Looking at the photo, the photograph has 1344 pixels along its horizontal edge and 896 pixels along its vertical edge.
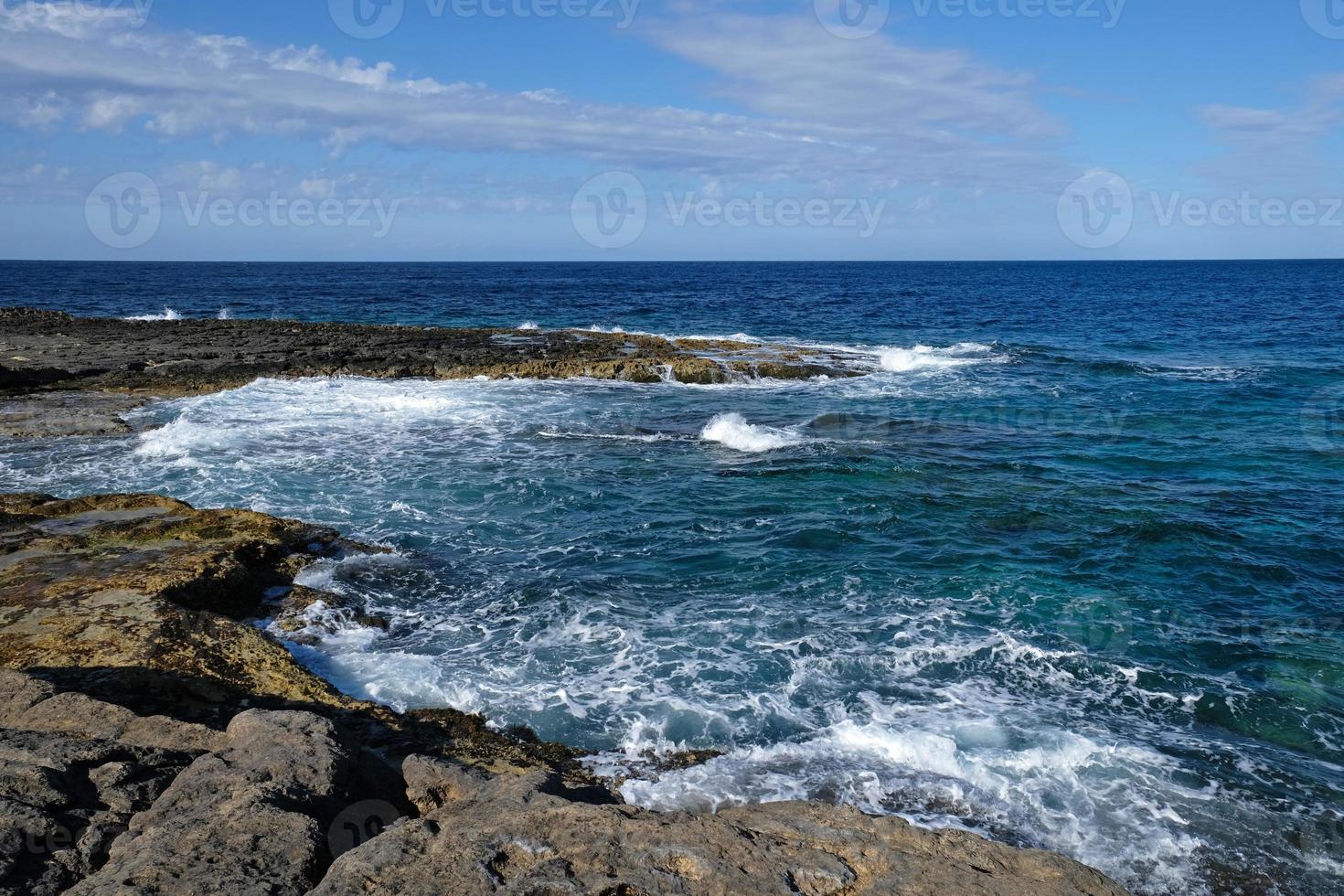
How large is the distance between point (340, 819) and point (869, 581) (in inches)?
368

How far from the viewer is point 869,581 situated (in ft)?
43.7

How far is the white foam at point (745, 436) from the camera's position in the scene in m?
21.9

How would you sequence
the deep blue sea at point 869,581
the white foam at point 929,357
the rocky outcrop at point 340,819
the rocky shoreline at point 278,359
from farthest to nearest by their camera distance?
the white foam at point 929,357
the rocky shoreline at point 278,359
the deep blue sea at point 869,581
the rocky outcrop at point 340,819

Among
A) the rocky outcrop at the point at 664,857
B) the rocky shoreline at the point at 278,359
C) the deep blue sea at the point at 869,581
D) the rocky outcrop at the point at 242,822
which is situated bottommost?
the deep blue sea at the point at 869,581

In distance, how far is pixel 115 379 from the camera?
2742 centimetres

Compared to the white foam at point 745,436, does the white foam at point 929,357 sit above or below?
above

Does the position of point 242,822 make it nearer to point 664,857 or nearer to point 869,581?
point 664,857

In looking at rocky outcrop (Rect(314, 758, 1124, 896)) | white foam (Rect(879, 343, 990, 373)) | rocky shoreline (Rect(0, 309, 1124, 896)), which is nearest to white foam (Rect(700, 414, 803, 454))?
rocky shoreline (Rect(0, 309, 1124, 896))

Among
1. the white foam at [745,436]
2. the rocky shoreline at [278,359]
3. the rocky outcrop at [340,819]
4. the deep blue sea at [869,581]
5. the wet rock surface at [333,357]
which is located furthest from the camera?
the wet rock surface at [333,357]

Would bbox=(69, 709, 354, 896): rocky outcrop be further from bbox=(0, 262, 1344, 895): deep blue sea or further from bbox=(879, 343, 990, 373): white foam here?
bbox=(879, 343, 990, 373): white foam

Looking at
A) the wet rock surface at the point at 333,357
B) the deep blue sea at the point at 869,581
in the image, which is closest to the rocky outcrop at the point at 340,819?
the deep blue sea at the point at 869,581

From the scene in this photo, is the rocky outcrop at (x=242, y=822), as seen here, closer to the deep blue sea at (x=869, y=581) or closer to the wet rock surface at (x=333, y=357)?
the deep blue sea at (x=869, y=581)

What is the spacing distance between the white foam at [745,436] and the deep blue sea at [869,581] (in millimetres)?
133

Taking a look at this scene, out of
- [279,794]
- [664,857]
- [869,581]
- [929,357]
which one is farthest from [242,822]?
[929,357]
